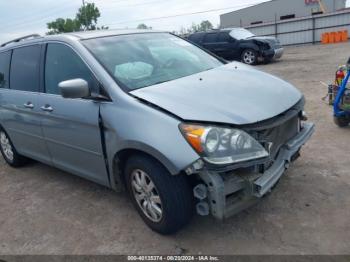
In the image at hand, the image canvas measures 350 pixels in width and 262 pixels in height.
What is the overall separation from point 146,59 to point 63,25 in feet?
172

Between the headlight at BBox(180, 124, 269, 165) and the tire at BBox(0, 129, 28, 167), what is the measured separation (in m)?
3.42

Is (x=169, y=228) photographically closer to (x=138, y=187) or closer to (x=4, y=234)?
(x=138, y=187)

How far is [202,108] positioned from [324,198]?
5.26 feet

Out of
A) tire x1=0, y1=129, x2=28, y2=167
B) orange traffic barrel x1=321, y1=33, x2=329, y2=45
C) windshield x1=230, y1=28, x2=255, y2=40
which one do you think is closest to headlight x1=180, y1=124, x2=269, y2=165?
tire x1=0, y1=129, x2=28, y2=167

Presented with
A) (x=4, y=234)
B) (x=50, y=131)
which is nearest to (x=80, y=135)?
(x=50, y=131)

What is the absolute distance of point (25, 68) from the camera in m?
4.42

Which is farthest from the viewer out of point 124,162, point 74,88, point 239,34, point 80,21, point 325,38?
point 80,21

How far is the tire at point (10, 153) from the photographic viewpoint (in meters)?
5.13

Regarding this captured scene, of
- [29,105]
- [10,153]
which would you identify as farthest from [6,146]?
[29,105]

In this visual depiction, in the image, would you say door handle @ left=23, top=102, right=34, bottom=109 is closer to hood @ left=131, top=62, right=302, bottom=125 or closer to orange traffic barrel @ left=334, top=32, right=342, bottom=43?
hood @ left=131, top=62, right=302, bottom=125

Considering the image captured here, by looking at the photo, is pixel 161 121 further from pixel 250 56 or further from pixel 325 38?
pixel 325 38

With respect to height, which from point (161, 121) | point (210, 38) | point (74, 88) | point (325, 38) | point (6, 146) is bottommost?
point (325, 38)

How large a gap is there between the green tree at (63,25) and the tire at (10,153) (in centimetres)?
4838

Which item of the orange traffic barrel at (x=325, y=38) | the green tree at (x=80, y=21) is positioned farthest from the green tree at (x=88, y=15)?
the orange traffic barrel at (x=325, y=38)
